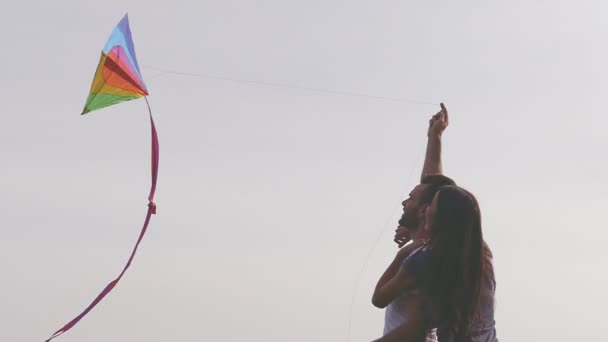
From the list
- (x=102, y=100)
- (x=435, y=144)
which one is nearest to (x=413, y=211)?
(x=435, y=144)

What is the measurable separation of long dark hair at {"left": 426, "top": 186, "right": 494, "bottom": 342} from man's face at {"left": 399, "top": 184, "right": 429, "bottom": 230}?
68 cm

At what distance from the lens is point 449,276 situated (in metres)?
5.58

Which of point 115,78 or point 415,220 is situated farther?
point 115,78

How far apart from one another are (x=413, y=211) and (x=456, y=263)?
0.92 meters

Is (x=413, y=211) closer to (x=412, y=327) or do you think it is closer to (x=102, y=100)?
(x=412, y=327)

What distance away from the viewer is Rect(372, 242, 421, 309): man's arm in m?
5.67

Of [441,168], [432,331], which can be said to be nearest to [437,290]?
[432,331]

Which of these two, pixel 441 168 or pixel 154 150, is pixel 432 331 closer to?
pixel 441 168

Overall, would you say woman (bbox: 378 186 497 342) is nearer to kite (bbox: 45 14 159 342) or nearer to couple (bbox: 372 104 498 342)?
couple (bbox: 372 104 498 342)

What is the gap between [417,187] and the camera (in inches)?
260

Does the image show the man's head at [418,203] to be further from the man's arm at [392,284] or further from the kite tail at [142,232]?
the kite tail at [142,232]

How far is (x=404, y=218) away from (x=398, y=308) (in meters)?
0.88

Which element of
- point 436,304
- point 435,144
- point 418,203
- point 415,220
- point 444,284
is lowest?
point 436,304

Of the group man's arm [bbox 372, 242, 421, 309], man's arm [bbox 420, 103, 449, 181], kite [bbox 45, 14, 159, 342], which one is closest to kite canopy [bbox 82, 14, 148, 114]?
kite [bbox 45, 14, 159, 342]
